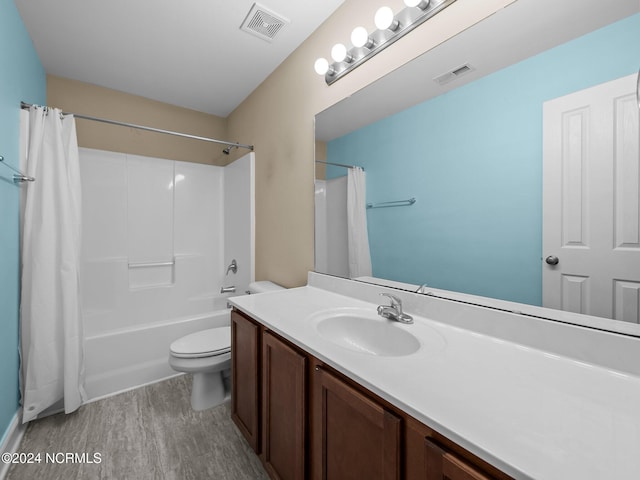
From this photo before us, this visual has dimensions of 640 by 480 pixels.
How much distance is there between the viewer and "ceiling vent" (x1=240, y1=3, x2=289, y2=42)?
1.59 m

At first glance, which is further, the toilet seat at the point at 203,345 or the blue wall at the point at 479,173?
the toilet seat at the point at 203,345

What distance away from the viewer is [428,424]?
55cm

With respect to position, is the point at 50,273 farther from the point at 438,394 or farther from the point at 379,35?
the point at 379,35

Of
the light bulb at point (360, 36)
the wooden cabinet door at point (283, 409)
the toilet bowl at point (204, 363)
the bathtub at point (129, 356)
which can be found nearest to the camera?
the wooden cabinet door at point (283, 409)

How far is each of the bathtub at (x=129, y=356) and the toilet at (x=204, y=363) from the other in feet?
1.31

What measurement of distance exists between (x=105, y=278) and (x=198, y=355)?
1396 mm

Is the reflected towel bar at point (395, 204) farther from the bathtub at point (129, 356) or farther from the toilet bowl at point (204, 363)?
the bathtub at point (129, 356)

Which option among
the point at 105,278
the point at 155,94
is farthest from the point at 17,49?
the point at 105,278

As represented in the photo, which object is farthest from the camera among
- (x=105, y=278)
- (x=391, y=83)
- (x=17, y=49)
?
(x=105, y=278)

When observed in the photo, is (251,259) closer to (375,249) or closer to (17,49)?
(375,249)

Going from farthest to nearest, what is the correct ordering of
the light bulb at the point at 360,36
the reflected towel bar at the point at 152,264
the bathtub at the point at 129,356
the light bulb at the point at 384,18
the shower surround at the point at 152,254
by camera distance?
the reflected towel bar at the point at 152,264 < the shower surround at the point at 152,254 < the bathtub at the point at 129,356 < the light bulb at the point at 360,36 < the light bulb at the point at 384,18

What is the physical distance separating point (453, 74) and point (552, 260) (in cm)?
80

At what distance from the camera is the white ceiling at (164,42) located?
1581mm

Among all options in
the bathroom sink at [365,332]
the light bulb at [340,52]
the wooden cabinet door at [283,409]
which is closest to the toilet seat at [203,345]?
the wooden cabinet door at [283,409]
